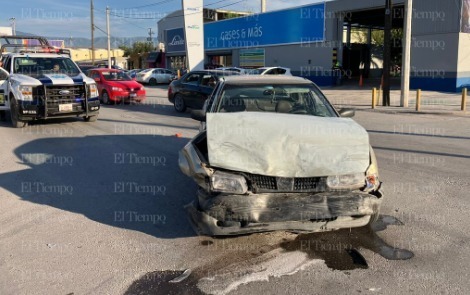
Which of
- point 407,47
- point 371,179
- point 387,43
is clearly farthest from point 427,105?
point 371,179

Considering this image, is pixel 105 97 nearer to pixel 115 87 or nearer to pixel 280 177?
pixel 115 87

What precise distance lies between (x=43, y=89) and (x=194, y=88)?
16.2 feet

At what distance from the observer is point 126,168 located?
7660 mm

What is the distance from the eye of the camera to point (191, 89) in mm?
14859

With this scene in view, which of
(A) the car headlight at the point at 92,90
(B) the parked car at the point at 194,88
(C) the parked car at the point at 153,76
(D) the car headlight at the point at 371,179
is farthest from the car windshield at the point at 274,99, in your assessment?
(C) the parked car at the point at 153,76

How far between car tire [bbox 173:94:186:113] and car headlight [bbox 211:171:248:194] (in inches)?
453

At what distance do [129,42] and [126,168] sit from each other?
7812cm

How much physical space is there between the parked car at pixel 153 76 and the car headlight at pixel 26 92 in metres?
25.8

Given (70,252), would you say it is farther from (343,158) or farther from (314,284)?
(343,158)

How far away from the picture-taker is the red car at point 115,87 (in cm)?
1828

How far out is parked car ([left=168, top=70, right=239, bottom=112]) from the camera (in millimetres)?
14031

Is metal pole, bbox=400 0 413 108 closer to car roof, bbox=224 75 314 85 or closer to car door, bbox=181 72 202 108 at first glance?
car door, bbox=181 72 202 108

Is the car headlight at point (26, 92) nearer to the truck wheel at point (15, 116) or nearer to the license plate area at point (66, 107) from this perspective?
the truck wheel at point (15, 116)

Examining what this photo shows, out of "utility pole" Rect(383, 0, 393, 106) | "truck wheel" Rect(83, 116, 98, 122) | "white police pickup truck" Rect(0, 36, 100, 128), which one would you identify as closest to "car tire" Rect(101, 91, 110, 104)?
"truck wheel" Rect(83, 116, 98, 122)
